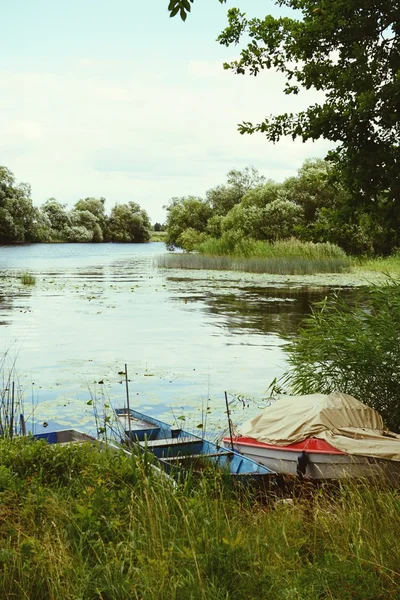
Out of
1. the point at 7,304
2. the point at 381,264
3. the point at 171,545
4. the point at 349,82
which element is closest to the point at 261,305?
the point at 7,304

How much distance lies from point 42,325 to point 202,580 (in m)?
15.9

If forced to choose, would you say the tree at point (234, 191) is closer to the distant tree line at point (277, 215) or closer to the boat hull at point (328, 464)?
the distant tree line at point (277, 215)

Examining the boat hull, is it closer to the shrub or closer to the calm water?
the calm water

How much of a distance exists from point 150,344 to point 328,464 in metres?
9.79

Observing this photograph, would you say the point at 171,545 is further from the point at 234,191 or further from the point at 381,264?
the point at 234,191

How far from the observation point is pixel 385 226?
9984 mm

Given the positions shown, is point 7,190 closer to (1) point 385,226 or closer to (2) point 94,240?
(2) point 94,240

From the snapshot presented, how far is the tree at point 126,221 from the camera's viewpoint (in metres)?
123

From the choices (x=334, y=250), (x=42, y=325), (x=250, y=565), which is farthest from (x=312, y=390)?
(x=334, y=250)

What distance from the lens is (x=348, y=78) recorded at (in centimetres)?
994

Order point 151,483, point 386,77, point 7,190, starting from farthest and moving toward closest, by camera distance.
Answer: point 7,190
point 386,77
point 151,483

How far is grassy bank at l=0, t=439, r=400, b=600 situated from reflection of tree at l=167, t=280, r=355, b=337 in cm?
1269

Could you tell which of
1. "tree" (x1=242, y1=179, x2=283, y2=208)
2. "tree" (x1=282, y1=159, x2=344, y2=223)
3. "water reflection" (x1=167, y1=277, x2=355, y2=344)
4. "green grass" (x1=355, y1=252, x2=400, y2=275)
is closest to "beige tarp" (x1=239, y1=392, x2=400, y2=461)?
"water reflection" (x1=167, y1=277, x2=355, y2=344)

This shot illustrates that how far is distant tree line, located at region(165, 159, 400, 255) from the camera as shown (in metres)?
10.6
